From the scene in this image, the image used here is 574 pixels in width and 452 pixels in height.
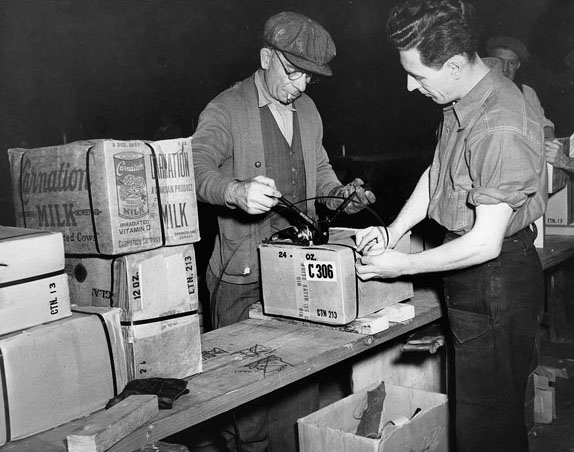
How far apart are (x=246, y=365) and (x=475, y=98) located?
3.79ft

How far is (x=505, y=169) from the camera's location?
1990 millimetres

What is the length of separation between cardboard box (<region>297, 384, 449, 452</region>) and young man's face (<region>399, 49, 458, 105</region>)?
1184 mm

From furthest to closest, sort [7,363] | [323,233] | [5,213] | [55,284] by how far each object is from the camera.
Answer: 1. [5,213]
2. [323,233]
3. [55,284]
4. [7,363]

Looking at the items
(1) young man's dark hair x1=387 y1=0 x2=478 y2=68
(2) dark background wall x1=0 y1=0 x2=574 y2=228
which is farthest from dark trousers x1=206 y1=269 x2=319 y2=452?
(2) dark background wall x1=0 y1=0 x2=574 y2=228

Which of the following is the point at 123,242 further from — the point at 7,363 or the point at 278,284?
the point at 278,284

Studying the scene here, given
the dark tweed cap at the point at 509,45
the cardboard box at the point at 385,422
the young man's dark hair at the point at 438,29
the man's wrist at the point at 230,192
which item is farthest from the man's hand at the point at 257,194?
the dark tweed cap at the point at 509,45

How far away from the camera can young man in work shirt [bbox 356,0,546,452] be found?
79.4 inches

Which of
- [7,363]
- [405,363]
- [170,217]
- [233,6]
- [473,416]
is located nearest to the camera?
[7,363]

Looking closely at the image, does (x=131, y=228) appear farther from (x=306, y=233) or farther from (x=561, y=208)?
(x=561, y=208)

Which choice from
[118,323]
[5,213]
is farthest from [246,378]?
[5,213]

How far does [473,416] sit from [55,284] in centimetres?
142

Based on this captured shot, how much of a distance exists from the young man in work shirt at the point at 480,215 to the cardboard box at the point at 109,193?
77cm

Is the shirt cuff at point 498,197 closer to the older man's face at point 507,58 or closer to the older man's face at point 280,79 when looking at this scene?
the older man's face at point 280,79

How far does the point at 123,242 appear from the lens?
1.94 m
